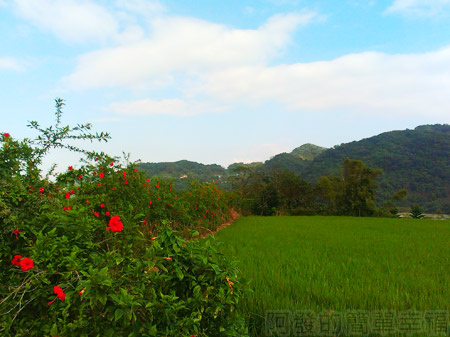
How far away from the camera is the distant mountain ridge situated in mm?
30516

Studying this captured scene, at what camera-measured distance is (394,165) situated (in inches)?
1387

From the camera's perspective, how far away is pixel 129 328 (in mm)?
1327

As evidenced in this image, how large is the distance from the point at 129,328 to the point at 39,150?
1763 mm

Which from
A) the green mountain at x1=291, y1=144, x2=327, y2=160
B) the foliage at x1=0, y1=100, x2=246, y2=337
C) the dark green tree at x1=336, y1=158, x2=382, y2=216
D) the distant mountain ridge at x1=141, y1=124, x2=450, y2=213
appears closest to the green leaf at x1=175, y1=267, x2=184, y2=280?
the foliage at x1=0, y1=100, x2=246, y2=337

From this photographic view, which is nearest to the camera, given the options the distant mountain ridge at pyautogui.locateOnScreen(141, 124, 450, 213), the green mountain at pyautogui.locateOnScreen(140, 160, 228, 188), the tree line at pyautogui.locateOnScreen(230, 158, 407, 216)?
the tree line at pyautogui.locateOnScreen(230, 158, 407, 216)

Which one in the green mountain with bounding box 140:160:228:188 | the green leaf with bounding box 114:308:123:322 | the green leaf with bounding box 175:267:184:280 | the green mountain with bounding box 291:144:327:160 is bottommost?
the green leaf with bounding box 114:308:123:322

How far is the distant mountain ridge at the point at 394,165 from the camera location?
30516mm

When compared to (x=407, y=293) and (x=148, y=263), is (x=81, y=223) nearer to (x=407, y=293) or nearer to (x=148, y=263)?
(x=148, y=263)

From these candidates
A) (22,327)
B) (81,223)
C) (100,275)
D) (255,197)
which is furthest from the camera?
(255,197)

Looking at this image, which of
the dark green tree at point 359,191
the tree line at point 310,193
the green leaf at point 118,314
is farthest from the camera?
the tree line at point 310,193

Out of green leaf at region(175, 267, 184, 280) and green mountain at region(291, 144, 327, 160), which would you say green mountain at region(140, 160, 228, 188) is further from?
green mountain at region(291, 144, 327, 160)

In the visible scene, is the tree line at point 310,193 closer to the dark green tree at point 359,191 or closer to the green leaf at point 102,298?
the dark green tree at point 359,191

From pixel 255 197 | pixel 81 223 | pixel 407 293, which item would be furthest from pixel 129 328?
pixel 255 197

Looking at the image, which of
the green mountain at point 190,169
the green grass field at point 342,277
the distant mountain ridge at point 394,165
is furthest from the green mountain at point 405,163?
the green grass field at point 342,277
